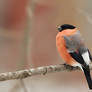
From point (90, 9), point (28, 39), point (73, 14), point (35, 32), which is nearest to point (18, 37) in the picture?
point (35, 32)

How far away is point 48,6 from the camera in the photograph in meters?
5.73

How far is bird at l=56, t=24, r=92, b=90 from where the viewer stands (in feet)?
11.4

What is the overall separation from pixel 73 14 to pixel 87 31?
0.84 feet

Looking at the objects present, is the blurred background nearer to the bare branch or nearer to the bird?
the bird

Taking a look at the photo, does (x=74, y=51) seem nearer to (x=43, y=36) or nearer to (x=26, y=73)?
(x=26, y=73)

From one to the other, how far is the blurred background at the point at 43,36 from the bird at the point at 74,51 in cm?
111

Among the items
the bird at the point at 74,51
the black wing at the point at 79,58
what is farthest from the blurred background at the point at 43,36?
the black wing at the point at 79,58

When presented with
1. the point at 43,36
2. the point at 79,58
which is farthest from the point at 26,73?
the point at 43,36

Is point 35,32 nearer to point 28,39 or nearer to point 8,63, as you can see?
point 8,63

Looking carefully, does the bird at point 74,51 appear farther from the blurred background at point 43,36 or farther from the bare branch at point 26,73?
the blurred background at point 43,36

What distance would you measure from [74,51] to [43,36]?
218 centimetres

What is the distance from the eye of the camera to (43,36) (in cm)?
571

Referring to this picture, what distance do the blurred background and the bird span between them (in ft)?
3.65

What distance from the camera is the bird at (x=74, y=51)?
11.4 feet
